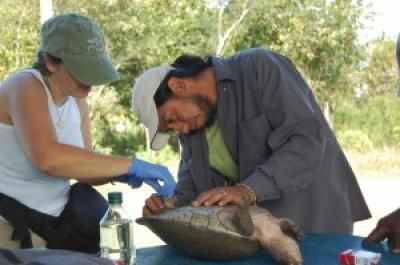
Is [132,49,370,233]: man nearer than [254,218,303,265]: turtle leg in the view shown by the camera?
No

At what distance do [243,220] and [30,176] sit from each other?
81 centimetres

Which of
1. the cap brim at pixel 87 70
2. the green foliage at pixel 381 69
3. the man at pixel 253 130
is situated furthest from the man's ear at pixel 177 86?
the green foliage at pixel 381 69

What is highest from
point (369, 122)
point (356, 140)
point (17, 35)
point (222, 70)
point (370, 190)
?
point (222, 70)

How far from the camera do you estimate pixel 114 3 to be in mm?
11359

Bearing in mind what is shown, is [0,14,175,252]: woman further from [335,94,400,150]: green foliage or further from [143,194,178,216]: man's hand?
[335,94,400,150]: green foliage

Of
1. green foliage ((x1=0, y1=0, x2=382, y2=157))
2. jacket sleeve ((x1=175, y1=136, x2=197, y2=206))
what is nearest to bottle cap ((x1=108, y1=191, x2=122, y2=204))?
jacket sleeve ((x1=175, y1=136, x2=197, y2=206))

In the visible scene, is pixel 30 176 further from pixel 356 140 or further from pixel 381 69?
pixel 381 69

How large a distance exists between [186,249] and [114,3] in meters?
9.88

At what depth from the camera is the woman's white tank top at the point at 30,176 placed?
2.18m

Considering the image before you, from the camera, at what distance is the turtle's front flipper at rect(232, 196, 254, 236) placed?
6.02 feet

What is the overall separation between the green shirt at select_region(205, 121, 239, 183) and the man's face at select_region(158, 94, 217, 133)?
0.05 m

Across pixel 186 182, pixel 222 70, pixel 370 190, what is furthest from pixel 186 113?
pixel 370 190

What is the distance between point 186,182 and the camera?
2.45m

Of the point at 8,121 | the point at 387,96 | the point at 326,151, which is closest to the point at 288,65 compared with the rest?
the point at 326,151
